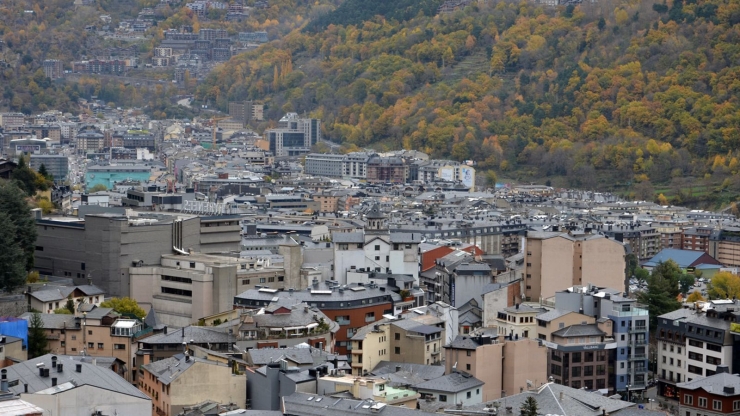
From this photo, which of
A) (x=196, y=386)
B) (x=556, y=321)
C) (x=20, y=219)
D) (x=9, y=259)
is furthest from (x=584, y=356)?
(x=20, y=219)

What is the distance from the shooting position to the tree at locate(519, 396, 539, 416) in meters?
24.1

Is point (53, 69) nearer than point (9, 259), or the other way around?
point (9, 259)

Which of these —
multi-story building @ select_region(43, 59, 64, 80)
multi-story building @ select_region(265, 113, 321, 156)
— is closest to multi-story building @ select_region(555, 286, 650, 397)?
multi-story building @ select_region(265, 113, 321, 156)

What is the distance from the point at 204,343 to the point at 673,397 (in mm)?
9679

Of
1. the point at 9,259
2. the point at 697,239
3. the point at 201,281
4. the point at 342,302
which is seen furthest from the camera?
the point at 697,239

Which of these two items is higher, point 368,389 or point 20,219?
point 20,219

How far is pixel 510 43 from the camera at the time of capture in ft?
319

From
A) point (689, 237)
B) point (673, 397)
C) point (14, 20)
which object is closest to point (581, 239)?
point (673, 397)

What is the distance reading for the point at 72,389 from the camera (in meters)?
23.3

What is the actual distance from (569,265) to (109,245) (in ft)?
36.6

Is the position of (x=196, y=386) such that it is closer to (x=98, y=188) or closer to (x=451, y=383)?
(x=451, y=383)

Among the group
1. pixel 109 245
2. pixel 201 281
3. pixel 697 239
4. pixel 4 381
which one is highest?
pixel 109 245

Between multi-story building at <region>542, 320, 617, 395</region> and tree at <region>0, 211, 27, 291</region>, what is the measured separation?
11708 mm

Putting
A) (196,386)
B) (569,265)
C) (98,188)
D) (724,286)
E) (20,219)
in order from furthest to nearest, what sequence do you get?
(98,188)
(724,286)
(569,265)
(20,219)
(196,386)
